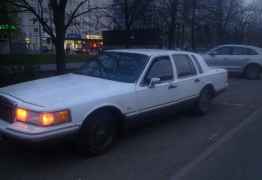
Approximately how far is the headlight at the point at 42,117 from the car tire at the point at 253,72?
12.2 m

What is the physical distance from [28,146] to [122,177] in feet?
4.29

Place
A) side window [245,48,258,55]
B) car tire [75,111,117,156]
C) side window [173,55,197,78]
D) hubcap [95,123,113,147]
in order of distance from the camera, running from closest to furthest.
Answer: car tire [75,111,117,156] → hubcap [95,123,113,147] → side window [173,55,197,78] → side window [245,48,258,55]

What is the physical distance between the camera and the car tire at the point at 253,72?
574 inches

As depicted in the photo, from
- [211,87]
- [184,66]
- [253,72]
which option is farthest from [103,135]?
[253,72]

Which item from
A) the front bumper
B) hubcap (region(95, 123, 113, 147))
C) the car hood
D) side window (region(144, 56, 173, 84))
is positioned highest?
side window (region(144, 56, 173, 84))

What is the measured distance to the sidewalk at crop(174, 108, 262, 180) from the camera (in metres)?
4.27

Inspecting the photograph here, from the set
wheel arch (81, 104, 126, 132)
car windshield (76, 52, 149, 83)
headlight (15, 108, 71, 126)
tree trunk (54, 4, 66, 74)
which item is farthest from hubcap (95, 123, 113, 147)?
tree trunk (54, 4, 66, 74)

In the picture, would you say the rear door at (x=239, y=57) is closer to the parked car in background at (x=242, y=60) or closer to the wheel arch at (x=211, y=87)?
the parked car in background at (x=242, y=60)

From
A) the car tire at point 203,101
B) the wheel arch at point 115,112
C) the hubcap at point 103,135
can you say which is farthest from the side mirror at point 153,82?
the car tire at point 203,101

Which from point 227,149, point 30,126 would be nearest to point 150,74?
point 227,149

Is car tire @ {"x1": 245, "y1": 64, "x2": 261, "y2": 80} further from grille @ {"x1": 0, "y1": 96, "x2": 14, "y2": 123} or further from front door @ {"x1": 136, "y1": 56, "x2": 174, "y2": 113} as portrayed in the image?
grille @ {"x1": 0, "y1": 96, "x2": 14, "y2": 123}

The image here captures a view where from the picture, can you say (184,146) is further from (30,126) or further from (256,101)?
(256,101)

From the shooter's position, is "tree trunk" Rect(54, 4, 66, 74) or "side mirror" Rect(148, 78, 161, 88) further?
"tree trunk" Rect(54, 4, 66, 74)

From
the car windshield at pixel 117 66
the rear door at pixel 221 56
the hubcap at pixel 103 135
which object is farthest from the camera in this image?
the rear door at pixel 221 56
